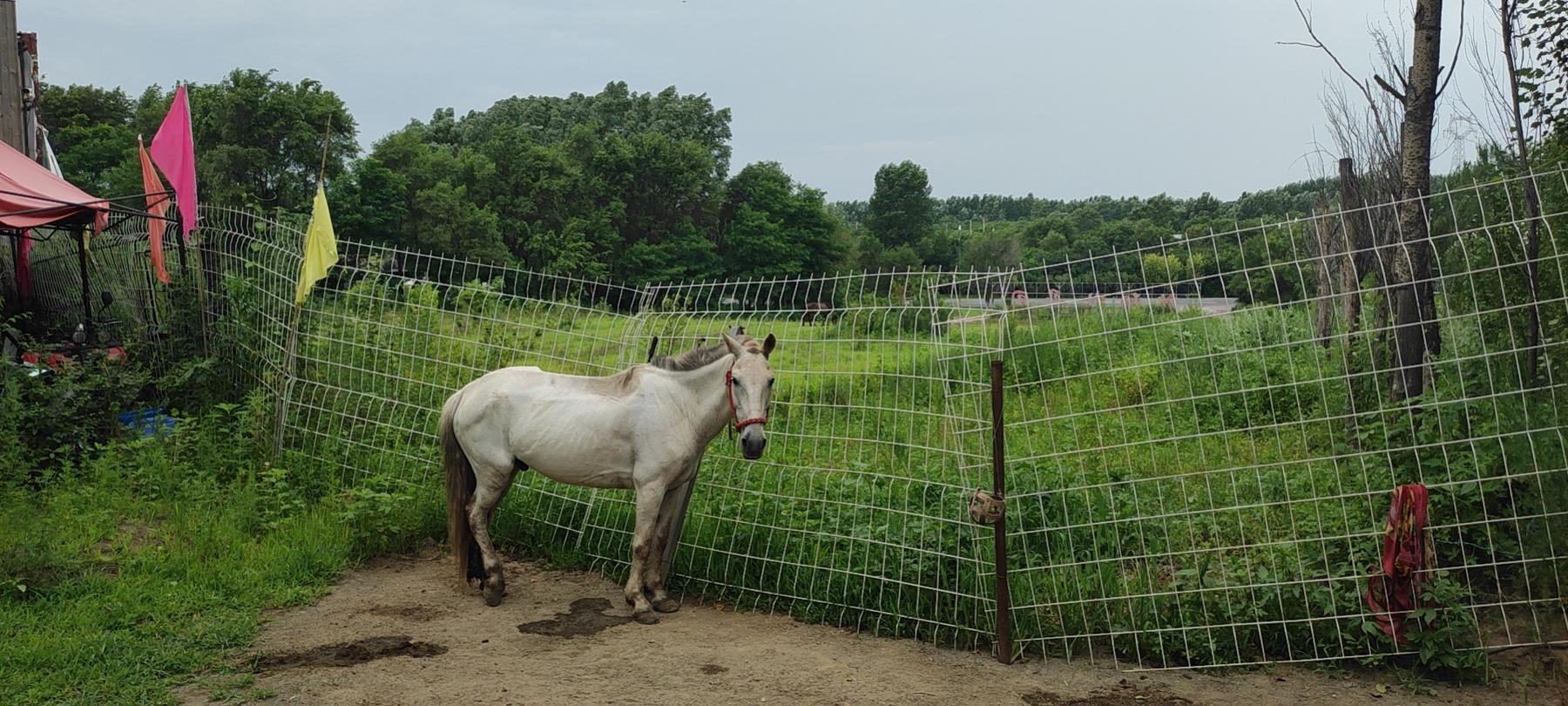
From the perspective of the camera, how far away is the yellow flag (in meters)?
6.87

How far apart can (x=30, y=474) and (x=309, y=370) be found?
201 centimetres

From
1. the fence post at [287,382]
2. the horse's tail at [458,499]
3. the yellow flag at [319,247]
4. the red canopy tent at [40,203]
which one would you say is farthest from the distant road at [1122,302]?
the red canopy tent at [40,203]

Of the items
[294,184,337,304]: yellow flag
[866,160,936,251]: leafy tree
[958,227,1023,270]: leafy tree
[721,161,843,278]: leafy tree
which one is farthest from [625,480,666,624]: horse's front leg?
[866,160,936,251]: leafy tree

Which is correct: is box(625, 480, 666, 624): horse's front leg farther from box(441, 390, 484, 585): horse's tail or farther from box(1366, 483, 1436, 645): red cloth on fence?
box(1366, 483, 1436, 645): red cloth on fence

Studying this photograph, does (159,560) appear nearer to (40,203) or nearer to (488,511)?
(488,511)

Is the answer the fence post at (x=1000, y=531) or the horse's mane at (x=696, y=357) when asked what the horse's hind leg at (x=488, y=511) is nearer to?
the horse's mane at (x=696, y=357)

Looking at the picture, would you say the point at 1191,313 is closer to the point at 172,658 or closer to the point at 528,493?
the point at 528,493

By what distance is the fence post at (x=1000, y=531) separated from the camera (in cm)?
454

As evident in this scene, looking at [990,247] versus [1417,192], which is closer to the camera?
[1417,192]

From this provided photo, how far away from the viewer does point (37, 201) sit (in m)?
8.27

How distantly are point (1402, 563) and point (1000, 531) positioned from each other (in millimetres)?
1635

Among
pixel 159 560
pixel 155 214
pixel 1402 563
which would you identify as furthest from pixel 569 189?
pixel 1402 563

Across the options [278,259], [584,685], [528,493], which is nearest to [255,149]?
[278,259]

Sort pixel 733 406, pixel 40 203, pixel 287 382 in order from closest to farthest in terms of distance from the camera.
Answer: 1. pixel 733 406
2. pixel 287 382
3. pixel 40 203
